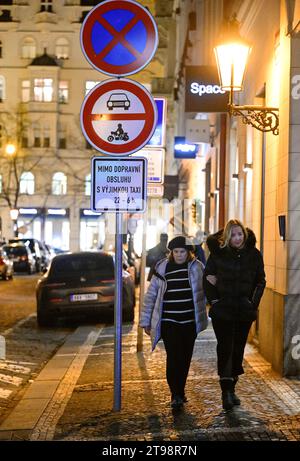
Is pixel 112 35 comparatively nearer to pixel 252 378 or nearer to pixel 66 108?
pixel 252 378

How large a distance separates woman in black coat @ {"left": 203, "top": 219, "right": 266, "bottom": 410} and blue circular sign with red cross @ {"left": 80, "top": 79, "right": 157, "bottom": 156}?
1287mm

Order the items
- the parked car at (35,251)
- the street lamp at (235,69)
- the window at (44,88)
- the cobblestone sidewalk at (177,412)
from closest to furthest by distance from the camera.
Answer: the cobblestone sidewalk at (177,412)
the street lamp at (235,69)
the parked car at (35,251)
the window at (44,88)

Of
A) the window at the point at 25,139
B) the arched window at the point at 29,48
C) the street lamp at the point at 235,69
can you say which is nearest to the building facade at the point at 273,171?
the street lamp at the point at 235,69

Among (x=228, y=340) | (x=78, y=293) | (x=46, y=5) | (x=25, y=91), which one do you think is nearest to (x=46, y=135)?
(x=25, y=91)

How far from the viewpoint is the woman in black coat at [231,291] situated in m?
7.54

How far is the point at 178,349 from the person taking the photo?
7801 millimetres

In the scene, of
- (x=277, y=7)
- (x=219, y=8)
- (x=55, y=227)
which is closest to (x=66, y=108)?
(x=55, y=227)

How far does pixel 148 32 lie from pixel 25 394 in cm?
402

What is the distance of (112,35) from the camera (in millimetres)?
7078

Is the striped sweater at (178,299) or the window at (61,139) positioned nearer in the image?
the striped sweater at (178,299)

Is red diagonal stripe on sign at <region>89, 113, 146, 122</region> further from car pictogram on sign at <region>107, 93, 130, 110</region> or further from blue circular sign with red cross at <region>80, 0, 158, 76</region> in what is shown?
blue circular sign with red cross at <region>80, 0, 158, 76</region>

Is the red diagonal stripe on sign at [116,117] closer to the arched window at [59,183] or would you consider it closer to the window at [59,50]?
the arched window at [59,183]

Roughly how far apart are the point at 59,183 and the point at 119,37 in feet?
205

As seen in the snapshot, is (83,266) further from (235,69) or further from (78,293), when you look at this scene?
(235,69)
